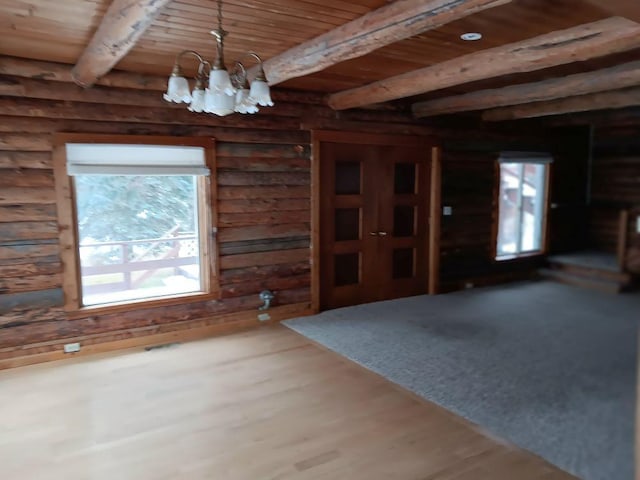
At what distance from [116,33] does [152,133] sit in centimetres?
168

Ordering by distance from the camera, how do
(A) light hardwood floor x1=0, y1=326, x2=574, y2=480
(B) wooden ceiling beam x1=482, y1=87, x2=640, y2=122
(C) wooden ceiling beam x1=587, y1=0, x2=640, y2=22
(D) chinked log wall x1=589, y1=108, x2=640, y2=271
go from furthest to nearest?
(D) chinked log wall x1=589, y1=108, x2=640, y2=271
(B) wooden ceiling beam x1=482, y1=87, x2=640, y2=122
(A) light hardwood floor x1=0, y1=326, x2=574, y2=480
(C) wooden ceiling beam x1=587, y1=0, x2=640, y2=22

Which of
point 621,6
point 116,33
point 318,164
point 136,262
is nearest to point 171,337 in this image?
point 136,262

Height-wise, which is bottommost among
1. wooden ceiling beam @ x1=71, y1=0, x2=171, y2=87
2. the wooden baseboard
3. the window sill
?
the wooden baseboard

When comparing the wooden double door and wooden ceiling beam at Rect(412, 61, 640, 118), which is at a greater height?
wooden ceiling beam at Rect(412, 61, 640, 118)

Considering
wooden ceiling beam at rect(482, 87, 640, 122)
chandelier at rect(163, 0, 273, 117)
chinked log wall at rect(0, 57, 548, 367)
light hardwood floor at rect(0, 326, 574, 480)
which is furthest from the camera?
wooden ceiling beam at rect(482, 87, 640, 122)

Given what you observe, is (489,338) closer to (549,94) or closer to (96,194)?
(549,94)

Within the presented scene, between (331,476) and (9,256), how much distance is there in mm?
3055

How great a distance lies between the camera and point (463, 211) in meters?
6.62

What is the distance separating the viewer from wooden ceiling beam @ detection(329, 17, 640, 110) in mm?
2961

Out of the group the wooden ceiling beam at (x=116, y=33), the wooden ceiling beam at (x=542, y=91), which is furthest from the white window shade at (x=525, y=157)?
the wooden ceiling beam at (x=116, y=33)

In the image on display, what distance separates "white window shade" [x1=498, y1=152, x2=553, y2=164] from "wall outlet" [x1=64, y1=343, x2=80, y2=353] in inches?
219

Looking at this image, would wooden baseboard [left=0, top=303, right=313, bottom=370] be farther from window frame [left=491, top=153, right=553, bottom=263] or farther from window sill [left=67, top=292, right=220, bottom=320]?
window frame [left=491, top=153, right=553, bottom=263]

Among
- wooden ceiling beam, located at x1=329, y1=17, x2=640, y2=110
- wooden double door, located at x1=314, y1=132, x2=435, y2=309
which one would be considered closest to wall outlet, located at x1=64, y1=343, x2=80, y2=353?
wooden double door, located at x1=314, y1=132, x2=435, y2=309

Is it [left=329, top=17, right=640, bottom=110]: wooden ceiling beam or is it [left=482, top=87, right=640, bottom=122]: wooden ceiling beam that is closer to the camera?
[left=329, top=17, right=640, bottom=110]: wooden ceiling beam
